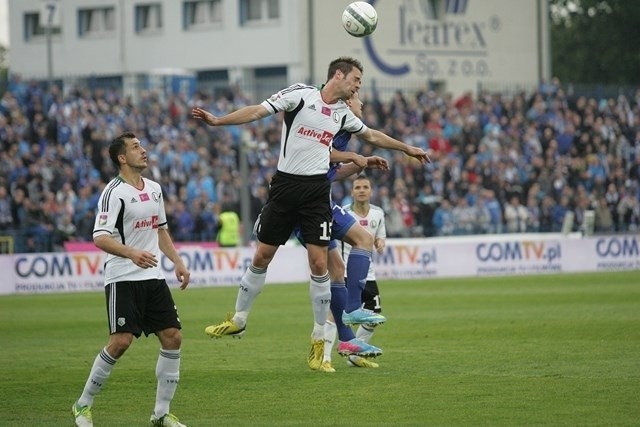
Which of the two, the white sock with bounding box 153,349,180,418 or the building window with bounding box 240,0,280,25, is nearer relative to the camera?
the white sock with bounding box 153,349,180,418

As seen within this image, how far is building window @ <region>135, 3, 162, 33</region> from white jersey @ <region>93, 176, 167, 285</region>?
46260mm

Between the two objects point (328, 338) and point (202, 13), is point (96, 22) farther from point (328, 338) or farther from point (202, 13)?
point (328, 338)

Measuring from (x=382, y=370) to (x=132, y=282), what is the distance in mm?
4251

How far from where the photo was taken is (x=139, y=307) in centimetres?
1049

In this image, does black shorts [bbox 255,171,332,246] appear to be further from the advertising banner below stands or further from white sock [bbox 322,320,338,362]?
the advertising banner below stands

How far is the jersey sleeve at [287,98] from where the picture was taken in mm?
12609

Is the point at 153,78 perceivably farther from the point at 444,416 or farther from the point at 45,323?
the point at 444,416

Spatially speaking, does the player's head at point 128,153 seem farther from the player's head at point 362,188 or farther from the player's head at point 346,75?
the player's head at point 362,188

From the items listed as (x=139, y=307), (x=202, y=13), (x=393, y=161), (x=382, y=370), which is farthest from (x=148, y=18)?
(x=139, y=307)

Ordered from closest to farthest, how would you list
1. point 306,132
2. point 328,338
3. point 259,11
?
point 306,132 → point 328,338 → point 259,11

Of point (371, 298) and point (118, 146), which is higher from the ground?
point (118, 146)

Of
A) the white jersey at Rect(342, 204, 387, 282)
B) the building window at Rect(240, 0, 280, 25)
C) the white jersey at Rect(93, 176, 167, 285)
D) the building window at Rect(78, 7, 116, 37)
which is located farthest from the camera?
the building window at Rect(78, 7, 116, 37)

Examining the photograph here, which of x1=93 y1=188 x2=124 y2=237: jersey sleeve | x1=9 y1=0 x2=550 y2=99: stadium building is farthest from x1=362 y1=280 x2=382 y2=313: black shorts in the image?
x1=9 y1=0 x2=550 y2=99: stadium building

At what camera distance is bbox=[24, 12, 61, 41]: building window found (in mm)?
58875
